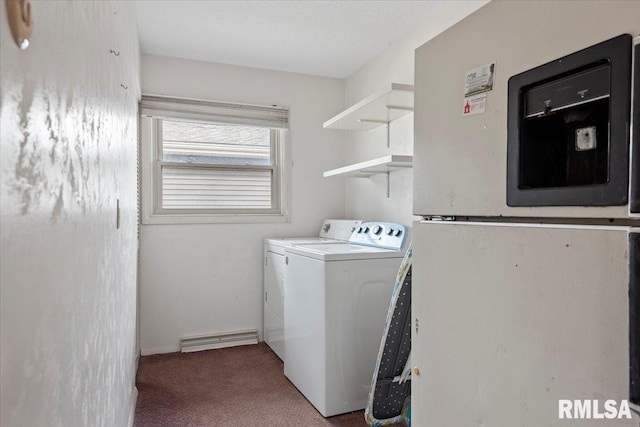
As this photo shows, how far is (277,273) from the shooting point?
299 centimetres

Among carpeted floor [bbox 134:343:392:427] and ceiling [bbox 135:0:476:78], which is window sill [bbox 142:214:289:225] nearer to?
carpeted floor [bbox 134:343:392:427]

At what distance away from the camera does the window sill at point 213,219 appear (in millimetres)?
3086

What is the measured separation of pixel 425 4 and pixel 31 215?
7.97ft

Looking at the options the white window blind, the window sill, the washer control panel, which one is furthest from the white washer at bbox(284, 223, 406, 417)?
the white window blind

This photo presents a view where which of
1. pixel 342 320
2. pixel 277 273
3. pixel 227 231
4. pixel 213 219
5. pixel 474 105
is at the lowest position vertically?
pixel 342 320

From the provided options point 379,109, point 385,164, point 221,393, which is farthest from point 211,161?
point 221,393

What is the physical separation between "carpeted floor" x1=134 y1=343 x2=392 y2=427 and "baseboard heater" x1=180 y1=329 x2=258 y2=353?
2.5 inches

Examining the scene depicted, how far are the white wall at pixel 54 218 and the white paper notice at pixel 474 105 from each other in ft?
2.78

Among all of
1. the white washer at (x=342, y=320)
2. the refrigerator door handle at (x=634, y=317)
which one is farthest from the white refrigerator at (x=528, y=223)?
the white washer at (x=342, y=320)

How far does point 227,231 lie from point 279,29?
162 centimetres

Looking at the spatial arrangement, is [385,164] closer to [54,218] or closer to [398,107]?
[398,107]

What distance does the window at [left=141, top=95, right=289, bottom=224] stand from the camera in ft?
10.1

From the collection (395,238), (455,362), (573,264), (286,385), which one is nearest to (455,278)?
(455,362)

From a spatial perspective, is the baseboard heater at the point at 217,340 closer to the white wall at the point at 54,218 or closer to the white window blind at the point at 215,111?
the white window blind at the point at 215,111
